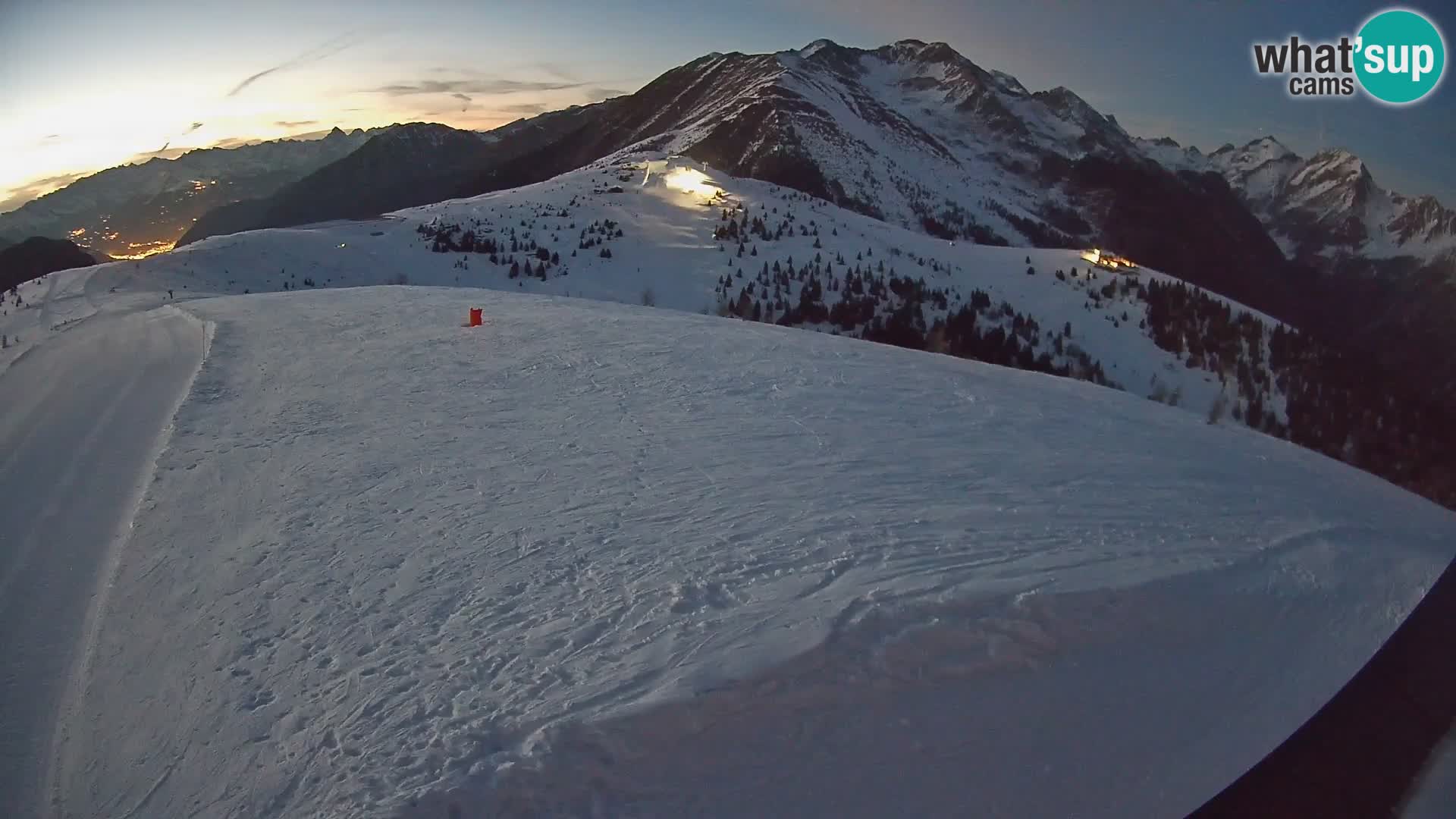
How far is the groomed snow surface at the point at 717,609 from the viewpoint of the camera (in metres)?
3.82

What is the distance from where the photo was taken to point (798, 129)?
9369cm

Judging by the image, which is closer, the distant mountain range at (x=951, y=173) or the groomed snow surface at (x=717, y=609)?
the groomed snow surface at (x=717, y=609)

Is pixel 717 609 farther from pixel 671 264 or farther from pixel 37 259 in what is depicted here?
pixel 37 259

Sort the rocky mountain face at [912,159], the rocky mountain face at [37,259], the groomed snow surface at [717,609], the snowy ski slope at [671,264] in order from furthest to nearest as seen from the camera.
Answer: the rocky mountain face at [912,159] < the rocky mountain face at [37,259] < the snowy ski slope at [671,264] < the groomed snow surface at [717,609]

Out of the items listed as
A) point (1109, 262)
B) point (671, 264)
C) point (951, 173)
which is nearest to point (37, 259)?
point (671, 264)

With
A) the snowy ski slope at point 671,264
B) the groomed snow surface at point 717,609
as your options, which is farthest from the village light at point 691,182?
the groomed snow surface at point 717,609

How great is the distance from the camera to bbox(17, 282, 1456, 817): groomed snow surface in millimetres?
3824

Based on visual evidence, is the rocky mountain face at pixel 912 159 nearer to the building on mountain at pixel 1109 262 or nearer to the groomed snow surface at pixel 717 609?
the building on mountain at pixel 1109 262

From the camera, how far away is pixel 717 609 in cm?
478

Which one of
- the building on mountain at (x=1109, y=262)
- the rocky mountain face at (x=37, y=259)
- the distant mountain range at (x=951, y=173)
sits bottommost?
the rocky mountain face at (x=37, y=259)

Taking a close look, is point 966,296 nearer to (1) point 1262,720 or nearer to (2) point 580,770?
(1) point 1262,720

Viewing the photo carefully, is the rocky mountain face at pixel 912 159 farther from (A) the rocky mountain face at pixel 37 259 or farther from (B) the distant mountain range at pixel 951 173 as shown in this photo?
(A) the rocky mountain face at pixel 37 259

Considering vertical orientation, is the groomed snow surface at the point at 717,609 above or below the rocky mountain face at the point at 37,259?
below

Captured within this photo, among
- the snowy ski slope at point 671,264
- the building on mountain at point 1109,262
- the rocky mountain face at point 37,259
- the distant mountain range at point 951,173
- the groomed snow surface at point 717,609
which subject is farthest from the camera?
the distant mountain range at point 951,173
